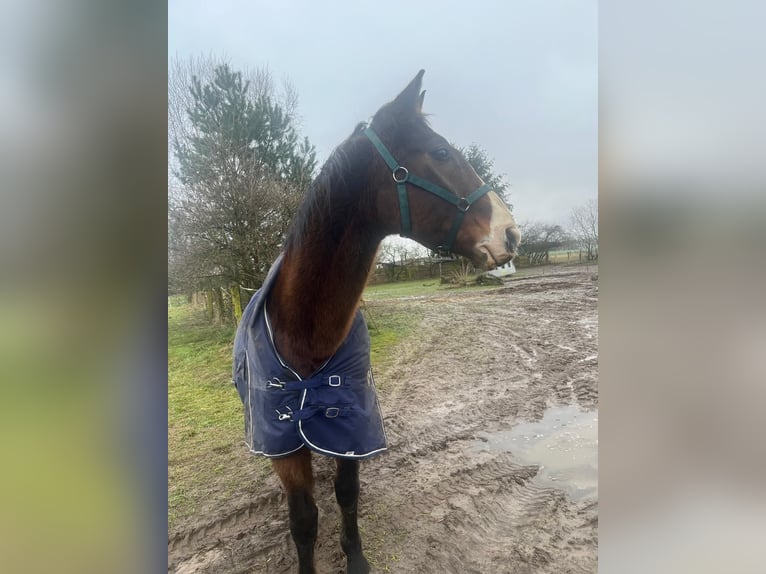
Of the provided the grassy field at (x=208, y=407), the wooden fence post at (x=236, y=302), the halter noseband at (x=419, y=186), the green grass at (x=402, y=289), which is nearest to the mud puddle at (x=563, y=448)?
the grassy field at (x=208, y=407)

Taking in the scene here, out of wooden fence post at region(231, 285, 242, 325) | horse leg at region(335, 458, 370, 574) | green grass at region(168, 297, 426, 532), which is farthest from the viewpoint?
wooden fence post at region(231, 285, 242, 325)

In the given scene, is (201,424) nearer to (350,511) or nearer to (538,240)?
(350,511)

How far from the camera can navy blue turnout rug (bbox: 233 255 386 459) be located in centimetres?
122

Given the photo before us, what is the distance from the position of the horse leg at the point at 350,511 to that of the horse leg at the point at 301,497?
0.16 meters

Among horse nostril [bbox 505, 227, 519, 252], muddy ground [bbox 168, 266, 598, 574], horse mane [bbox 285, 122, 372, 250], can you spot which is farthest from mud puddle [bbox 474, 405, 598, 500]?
horse mane [bbox 285, 122, 372, 250]

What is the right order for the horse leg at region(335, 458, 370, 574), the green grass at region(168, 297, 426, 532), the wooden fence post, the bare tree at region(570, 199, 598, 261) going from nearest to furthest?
1. the bare tree at region(570, 199, 598, 261)
2. the horse leg at region(335, 458, 370, 574)
3. the green grass at region(168, 297, 426, 532)
4. the wooden fence post

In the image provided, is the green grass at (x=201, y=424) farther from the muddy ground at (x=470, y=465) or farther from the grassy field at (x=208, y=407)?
the muddy ground at (x=470, y=465)

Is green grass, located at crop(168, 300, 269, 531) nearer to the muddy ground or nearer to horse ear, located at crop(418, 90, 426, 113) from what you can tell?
the muddy ground

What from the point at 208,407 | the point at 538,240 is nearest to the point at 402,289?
the point at 538,240

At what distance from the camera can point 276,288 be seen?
1.28 meters

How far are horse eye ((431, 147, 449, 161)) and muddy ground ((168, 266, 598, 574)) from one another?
2.43ft

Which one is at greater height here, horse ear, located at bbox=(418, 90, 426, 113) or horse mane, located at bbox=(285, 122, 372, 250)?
horse ear, located at bbox=(418, 90, 426, 113)
